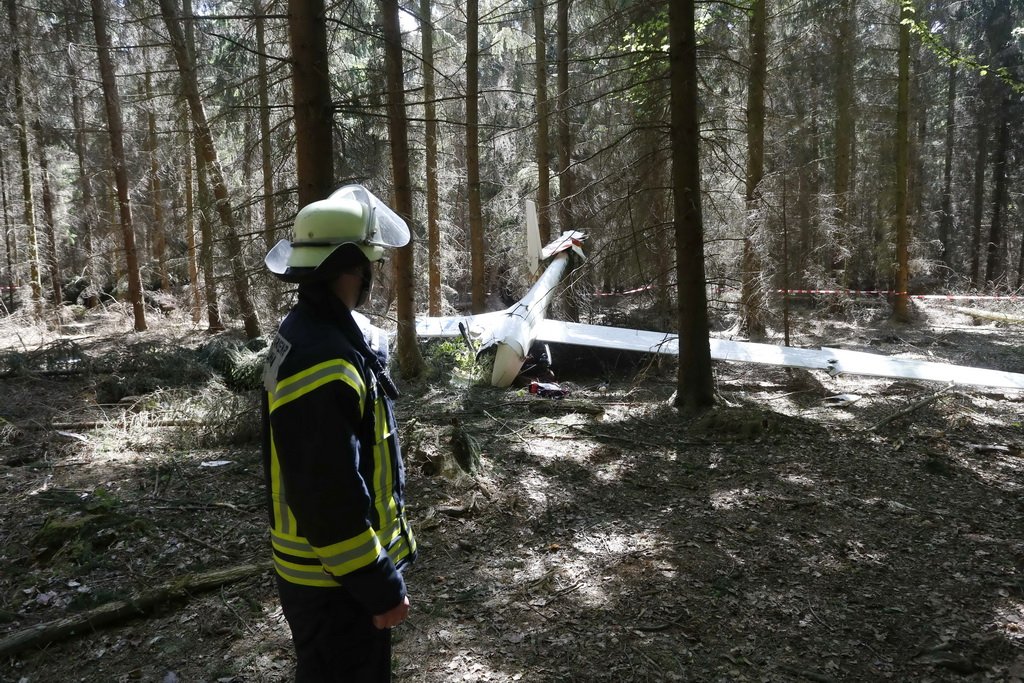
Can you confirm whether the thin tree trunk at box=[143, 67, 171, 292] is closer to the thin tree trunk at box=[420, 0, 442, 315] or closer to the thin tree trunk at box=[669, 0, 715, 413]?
the thin tree trunk at box=[420, 0, 442, 315]

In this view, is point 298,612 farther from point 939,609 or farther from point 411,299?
point 411,299

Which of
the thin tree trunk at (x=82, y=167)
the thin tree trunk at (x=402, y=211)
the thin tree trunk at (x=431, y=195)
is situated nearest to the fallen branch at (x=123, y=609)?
the thin tree trunk at (x=402, y=211)

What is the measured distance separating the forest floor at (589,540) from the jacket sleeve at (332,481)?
164 cm

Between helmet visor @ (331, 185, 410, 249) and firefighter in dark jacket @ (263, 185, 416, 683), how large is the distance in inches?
1.0

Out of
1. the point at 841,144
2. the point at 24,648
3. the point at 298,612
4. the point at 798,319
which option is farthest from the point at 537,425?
the point at 841,144

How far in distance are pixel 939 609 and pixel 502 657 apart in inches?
98.7

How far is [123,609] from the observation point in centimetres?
367

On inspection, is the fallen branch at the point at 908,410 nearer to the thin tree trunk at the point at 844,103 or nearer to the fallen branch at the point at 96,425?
the thin tree trunk at the point at 844,103

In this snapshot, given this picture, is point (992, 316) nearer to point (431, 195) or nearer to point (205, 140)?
point (431, 195)

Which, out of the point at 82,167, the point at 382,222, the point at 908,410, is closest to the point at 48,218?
the point at 82,167

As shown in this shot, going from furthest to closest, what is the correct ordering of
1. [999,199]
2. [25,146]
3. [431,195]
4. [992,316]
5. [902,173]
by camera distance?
[999,199], [992,316], [25,146], [902,173], [431,195]

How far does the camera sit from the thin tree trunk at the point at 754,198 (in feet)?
35.6

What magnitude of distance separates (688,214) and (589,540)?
4032 millimetres

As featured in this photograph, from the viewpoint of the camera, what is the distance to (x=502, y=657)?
3305mm
